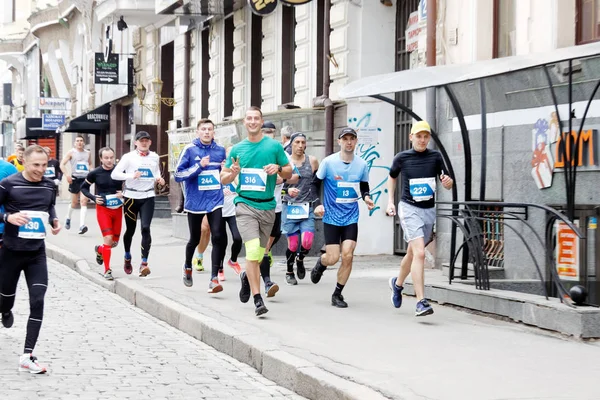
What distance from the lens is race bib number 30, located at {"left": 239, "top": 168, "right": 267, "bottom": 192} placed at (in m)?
10.0

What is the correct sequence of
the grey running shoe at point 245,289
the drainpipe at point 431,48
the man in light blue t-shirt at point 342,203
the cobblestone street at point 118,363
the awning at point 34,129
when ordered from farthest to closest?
the awning at point 34,129 → the drainpipe at point 431,48 → the man in light blue t-shirt at point 342,203 → the grey running shoe at point 245,289 → the cobblestone street at point 118,363

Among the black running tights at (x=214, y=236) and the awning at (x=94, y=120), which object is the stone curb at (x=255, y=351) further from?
the awning at (x=94, y=120)

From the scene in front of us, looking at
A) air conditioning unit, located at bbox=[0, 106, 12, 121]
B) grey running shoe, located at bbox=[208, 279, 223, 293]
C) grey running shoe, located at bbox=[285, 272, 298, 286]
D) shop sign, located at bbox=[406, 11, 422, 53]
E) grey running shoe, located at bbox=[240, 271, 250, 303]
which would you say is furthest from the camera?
air conditioning unit, located at bbox=[0, 106, 12, 121]

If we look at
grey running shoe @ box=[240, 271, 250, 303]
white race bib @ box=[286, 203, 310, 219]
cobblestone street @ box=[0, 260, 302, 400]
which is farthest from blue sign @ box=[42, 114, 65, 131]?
grey running shoe @ box=[240, 271, 250, 303]

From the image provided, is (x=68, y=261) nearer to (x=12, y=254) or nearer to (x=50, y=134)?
(x=12, y=254)

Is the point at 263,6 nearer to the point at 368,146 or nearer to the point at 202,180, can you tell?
the point at 368,146

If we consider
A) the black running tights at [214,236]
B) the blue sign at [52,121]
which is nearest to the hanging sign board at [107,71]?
the blue sign at [52,121]

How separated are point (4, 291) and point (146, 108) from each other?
22418 mm

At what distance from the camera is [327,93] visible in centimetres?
1716

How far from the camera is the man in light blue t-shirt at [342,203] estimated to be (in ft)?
35.4

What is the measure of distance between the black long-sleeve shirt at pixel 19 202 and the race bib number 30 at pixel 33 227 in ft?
0.13

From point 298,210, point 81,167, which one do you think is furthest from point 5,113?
point 298,210

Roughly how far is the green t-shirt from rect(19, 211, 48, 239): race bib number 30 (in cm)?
234

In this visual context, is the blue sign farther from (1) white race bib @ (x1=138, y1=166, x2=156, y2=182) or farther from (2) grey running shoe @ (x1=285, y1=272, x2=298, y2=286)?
(2) grey running shoe @ (x1=285, y1=272, x2=298, y2=286)
